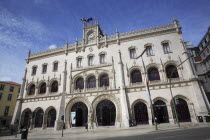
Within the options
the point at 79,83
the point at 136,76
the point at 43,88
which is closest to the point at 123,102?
the point at 136,76

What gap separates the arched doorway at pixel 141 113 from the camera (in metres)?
19.8

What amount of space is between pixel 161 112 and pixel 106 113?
8996mm

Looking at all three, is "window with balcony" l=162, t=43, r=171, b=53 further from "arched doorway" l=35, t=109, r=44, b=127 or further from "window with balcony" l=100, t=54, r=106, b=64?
"arched doorway" l=35, t=109, r=44, b=127

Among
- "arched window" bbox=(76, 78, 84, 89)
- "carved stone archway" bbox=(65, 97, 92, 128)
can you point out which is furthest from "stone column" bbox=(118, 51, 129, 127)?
"arched window" bbox=(76, 78, 84, 89)

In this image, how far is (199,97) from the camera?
17891 mm

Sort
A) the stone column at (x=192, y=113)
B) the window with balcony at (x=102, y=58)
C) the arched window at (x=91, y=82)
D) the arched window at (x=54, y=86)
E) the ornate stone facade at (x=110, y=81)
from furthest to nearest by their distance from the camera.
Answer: the arched window at (x=54, y=86) → the window with balcony at (x=102, y=58) → the arched window at (x=91, y=82) → the ornate stone facade at (x=110, y=81) → the stone column at (x=192, y=113)

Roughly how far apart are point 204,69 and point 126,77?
2166 centimetres

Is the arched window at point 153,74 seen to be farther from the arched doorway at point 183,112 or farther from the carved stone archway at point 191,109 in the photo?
the arched doorway at point 183,112

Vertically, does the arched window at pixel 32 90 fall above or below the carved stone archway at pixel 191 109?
above

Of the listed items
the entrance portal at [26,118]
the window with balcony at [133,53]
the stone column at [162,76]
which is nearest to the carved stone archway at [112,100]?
the stone column at [162,76]

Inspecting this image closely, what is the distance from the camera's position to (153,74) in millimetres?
21859

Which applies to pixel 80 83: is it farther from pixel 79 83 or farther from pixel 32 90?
pixel 32 90

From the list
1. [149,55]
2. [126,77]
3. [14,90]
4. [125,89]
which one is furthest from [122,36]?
[14,90]

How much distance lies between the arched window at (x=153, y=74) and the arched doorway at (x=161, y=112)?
3.95 m
